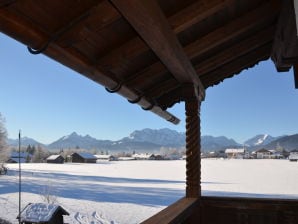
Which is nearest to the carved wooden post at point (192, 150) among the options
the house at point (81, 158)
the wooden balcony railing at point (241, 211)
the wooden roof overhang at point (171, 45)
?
the wooden roof overhang at point (171, 45)

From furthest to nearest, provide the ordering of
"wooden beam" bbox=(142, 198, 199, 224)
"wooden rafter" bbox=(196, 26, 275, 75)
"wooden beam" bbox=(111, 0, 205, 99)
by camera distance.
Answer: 1. "wooden rafter" bbox=(196, 26, 275, 75)
2. "wooden beam" bbox=(142, 198, 199, 224)
3. "wooden beam" bbox=(111, 0, 205, 99)

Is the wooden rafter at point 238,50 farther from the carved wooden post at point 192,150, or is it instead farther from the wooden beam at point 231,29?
the carved wooden post at point 192,150

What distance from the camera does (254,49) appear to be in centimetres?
361

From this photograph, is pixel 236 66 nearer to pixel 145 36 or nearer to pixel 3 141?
pixel 145 36

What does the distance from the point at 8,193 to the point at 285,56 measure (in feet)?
68.9

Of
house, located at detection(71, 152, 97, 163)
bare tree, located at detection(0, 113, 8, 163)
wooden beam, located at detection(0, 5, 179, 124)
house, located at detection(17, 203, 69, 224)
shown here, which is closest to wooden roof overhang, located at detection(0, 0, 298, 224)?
wooden beam, located at detection(0, 5, 179, 124)

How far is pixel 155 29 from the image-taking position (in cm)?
175

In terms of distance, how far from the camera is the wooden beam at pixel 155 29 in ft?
4.93

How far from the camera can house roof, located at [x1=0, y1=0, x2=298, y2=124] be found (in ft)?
5.09

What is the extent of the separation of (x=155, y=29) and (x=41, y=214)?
463 inches

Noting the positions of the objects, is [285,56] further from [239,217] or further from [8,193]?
[8,193]

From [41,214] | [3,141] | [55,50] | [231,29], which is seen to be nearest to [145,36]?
[55,50]

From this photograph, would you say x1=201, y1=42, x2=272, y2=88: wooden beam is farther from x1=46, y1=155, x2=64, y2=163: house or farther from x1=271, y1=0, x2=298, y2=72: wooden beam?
x1=46, y1=155, x2=64, y2=163: house

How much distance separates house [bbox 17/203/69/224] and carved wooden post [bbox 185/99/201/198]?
964 cm
